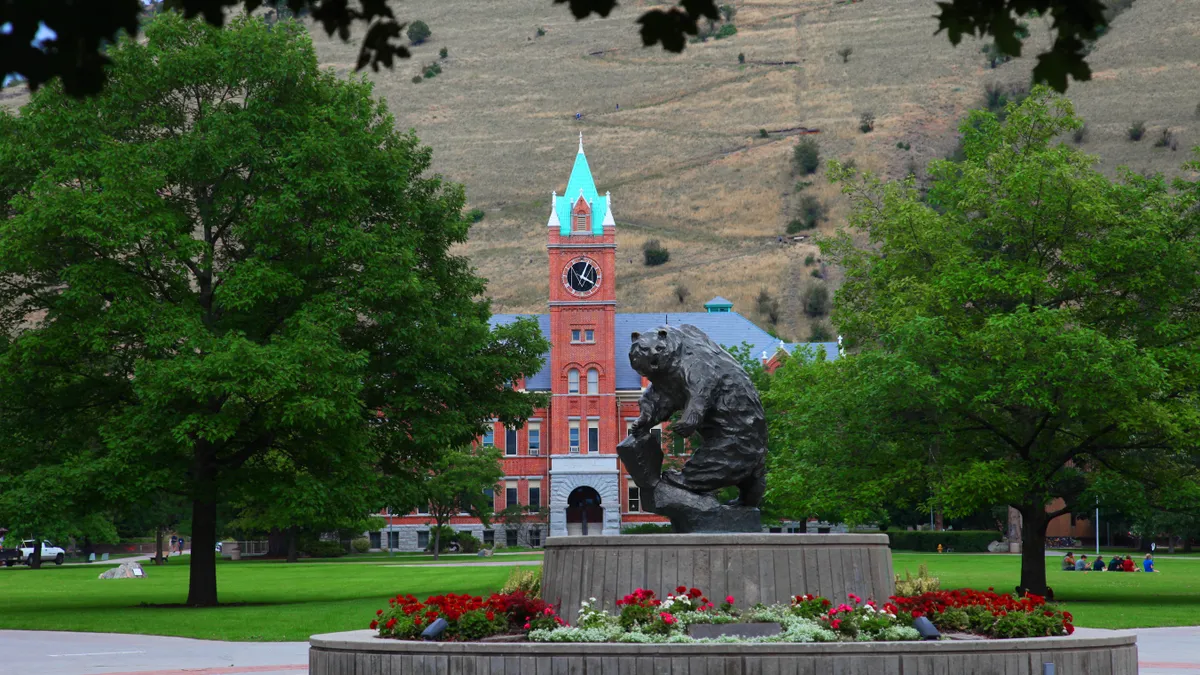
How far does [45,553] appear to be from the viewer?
7944 centimetres

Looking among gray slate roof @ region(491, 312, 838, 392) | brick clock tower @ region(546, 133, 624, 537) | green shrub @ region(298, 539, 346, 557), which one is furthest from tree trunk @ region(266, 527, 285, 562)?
gray slate roof @ region(491, 312, 838, 392)

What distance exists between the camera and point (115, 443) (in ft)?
99.8

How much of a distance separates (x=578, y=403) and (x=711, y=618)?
257 ft

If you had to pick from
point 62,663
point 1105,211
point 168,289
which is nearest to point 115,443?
point 168,289

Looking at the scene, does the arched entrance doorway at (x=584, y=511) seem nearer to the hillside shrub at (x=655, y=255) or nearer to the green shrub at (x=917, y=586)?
the hillside shrub at (x=655, y=255)

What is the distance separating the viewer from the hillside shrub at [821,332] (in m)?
129

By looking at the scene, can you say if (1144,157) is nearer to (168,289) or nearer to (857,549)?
(168,289)

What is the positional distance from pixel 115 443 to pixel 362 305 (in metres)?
6.12

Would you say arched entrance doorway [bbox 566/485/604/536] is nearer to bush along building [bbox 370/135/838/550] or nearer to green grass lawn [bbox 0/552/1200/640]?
bush along building [bbox 370/135/838/550]

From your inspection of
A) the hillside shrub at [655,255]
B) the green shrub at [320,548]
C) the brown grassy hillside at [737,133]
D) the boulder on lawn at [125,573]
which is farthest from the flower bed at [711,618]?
the hillside shrub at [655,255]

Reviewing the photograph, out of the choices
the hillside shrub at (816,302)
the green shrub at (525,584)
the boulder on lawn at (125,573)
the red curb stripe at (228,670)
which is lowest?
the red curb stripe at (228,670)

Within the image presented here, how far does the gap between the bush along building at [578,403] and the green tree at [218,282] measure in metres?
54.4

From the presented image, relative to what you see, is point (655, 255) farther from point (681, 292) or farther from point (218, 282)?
point (218, 282)

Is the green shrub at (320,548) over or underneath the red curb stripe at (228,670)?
over
